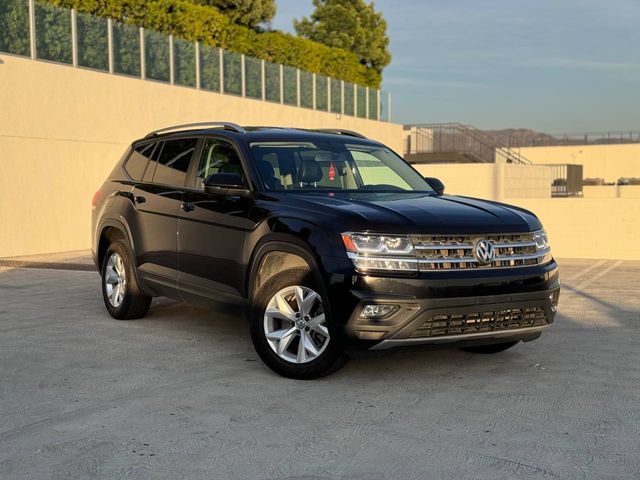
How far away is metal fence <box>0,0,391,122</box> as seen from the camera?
16.1 m

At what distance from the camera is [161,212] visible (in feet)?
24.9

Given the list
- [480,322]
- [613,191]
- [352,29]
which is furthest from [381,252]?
[352,29]

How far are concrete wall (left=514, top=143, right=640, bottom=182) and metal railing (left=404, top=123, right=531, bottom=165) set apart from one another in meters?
14.1

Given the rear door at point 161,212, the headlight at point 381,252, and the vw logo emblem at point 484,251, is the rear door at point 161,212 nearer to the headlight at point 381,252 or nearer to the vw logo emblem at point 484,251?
the headlight at point 381,252

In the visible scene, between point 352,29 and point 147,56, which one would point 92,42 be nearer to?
point 147,56

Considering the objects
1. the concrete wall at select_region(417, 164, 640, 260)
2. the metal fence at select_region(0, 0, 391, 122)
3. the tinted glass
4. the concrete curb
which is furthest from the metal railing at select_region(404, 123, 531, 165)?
the concrete curb

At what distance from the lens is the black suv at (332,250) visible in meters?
5.56

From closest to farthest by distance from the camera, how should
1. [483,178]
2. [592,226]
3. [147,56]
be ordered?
[592,226] → [147,56] → [483,178]

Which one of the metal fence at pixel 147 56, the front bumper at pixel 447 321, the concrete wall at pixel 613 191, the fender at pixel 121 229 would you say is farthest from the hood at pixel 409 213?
the concrete wall at pixel 613 191

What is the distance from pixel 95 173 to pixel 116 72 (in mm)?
2370

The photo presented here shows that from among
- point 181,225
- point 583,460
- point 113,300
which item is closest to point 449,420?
point 583,460

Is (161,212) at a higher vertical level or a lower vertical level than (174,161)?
lower

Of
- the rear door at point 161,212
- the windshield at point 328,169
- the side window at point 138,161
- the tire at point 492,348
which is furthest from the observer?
the side window at point 138,161

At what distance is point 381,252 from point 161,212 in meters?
2.74
